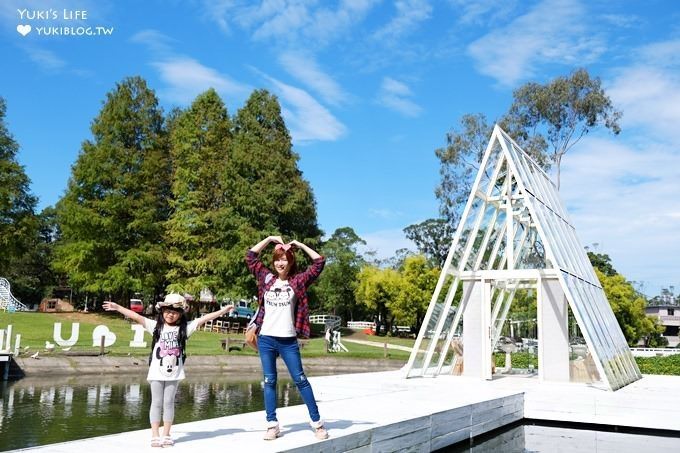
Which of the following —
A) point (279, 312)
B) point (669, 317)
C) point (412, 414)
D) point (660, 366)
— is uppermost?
point (279, 312)

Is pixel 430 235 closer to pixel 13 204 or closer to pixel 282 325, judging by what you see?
pixel 13 204

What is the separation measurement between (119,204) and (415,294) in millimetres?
20427

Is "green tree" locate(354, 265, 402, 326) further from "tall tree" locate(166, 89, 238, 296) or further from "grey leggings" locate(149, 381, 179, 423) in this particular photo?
"grey leggings" locate(149, 381, 179, 423)

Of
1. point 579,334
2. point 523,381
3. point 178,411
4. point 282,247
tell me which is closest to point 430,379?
point 523,381

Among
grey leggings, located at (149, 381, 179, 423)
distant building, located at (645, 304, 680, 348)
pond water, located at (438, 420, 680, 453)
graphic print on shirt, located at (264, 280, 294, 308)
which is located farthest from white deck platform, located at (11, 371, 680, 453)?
distant building, located at (645, 304, 680, 348)

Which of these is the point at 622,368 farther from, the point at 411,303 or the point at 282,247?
the point at 411,303

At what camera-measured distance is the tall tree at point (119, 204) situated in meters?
36.7

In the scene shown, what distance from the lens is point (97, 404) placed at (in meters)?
12.9

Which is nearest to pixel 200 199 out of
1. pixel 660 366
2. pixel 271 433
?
pixel 660 366

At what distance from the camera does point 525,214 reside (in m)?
16.5

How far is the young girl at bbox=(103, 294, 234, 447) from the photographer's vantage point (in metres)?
5.35

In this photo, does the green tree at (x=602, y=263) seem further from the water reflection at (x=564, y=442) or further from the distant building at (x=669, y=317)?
the water reflection at (x=564, y=442)

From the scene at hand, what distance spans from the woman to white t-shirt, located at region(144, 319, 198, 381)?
73 centimetres

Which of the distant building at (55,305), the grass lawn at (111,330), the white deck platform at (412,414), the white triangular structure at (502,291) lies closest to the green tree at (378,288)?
the grass lawn at (111,330)
